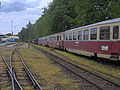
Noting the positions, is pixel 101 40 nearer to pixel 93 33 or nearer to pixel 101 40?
pixel 101 40

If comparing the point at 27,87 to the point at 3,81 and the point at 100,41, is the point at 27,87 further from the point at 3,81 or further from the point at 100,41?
the point at 100,41

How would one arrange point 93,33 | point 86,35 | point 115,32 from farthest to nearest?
point 86,35 < point 93,33 < point 115,32

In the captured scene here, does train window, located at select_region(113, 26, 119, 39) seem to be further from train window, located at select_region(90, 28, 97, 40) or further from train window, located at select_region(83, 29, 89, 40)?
train window, located at select_region(83, 29, 89, 40)

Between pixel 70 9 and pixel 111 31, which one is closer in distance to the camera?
pixel 111 31

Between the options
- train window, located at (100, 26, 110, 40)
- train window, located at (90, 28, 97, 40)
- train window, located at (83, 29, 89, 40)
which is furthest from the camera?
train window, located at (83, 29, 89, 40)

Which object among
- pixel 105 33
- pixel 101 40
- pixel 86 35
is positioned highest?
pixel 105 33

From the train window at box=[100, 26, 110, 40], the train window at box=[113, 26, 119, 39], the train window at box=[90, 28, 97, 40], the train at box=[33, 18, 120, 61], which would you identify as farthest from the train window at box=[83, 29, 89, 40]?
the train window at box=[113, 26, 119, 39]

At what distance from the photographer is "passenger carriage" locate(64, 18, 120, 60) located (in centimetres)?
1344

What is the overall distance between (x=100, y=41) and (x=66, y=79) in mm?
5843

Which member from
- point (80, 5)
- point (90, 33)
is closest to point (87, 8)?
point (80, 5)

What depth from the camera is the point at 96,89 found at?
331 inches

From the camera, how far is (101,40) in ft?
50.0

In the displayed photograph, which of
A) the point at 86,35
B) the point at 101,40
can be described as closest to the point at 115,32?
the point at 101,40

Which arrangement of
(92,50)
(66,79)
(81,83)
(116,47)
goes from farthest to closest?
(92,50) → (116,47) → (66,79) → (81,83)
